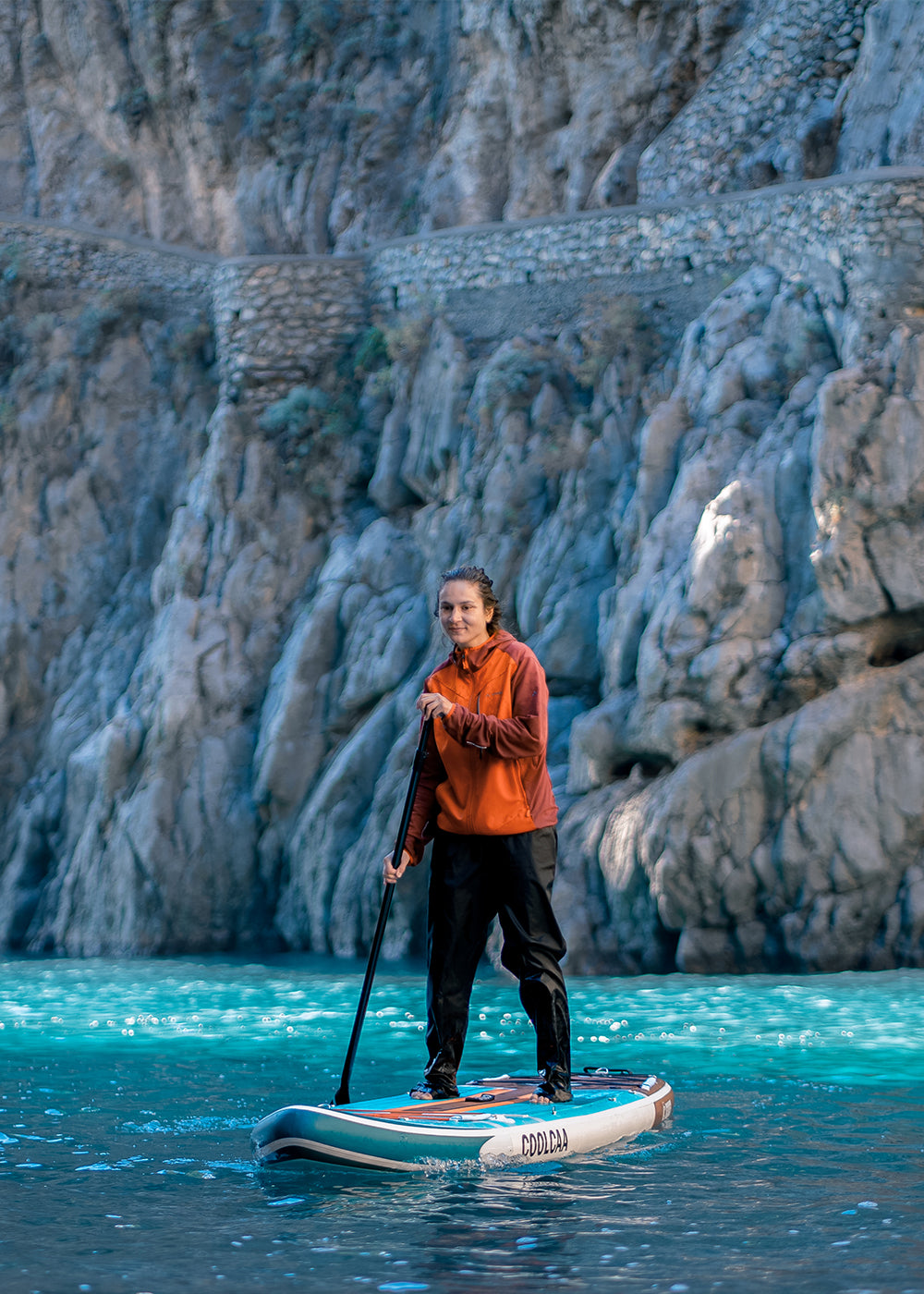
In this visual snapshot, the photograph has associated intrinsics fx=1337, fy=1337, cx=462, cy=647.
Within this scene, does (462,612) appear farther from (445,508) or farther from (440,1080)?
(445,508)

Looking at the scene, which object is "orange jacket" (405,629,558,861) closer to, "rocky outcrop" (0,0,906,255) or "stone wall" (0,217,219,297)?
"rocky outcrop" (0,0,906,255)

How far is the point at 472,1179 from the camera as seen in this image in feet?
13.3

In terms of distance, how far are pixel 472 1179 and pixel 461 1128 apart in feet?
0.67

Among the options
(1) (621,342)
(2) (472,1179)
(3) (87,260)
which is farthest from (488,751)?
(3) (87,260)

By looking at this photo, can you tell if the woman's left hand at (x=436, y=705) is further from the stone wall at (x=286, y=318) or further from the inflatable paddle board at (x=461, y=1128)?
the stone wall at (x=286, y=318)

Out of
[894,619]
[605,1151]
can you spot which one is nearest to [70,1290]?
[605,1151]

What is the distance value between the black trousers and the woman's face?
719 mm

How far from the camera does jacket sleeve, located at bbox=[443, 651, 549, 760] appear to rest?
183 inches

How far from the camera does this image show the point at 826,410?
11.4 meters

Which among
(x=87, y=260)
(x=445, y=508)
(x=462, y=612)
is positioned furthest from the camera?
(x=87, y=260)

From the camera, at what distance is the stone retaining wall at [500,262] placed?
12570 mm

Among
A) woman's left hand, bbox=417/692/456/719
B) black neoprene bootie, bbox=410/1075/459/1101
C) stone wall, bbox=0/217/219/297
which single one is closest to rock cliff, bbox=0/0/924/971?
stone wall, bbox=0/217/219/297

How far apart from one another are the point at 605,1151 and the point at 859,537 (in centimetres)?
761

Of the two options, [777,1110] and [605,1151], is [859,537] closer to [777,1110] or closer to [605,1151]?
[777,1110]
